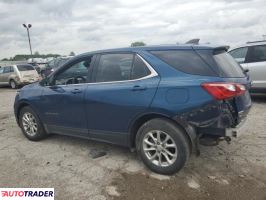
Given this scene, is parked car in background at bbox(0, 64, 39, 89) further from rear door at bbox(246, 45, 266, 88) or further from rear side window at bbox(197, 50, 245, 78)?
rear side window at bbox(197, 50, 245, 78)

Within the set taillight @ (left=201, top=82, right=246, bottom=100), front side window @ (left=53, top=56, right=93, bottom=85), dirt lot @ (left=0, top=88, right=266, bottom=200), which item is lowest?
dirt lot @ (left=0, top=88, right=266, bottom=200)

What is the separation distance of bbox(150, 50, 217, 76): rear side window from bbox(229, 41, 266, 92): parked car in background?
5104mm

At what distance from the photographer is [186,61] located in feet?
13.6

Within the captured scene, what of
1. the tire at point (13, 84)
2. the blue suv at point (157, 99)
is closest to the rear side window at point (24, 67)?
the tire at point (13, 84)

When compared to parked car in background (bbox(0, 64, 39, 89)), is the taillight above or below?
above

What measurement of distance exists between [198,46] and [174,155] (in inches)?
57.7

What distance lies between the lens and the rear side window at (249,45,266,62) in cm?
870

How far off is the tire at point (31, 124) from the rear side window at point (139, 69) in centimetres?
239

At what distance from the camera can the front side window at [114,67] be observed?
4.54 meters

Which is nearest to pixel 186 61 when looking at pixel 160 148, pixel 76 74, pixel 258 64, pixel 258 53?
pixel 160 148

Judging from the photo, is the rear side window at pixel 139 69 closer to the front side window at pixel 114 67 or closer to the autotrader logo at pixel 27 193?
the front side window at pixel 114 67

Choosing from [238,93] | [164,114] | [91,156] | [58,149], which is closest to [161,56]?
[164,114]

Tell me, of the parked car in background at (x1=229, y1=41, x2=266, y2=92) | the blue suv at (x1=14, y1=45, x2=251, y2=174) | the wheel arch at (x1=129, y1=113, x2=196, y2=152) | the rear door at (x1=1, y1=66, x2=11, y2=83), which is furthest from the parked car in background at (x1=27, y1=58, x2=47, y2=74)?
the wheel arch at (x1=129, y1=113, x2=196, y2=152)

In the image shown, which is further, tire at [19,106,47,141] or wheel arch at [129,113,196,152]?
tire at [19,106,47,141]
